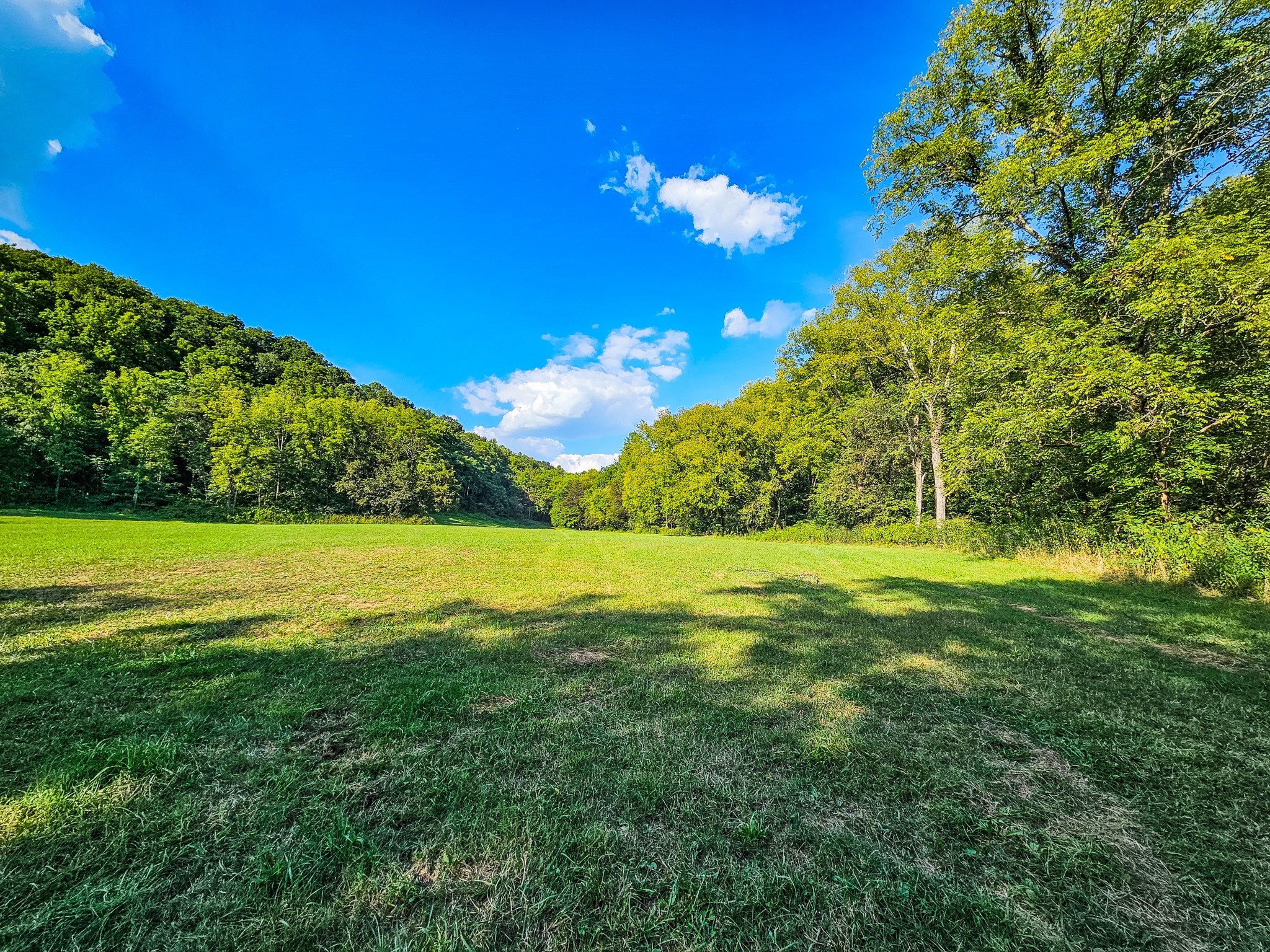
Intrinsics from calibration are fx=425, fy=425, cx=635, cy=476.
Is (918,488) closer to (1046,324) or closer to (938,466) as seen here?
Answer: (938,466)

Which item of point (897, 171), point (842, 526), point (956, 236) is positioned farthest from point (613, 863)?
point (842, 526)

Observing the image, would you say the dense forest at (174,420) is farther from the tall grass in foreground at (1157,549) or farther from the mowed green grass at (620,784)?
the tall grass in foreground at (1157,549)

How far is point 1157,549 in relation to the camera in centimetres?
998

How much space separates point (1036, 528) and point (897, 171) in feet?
44.6

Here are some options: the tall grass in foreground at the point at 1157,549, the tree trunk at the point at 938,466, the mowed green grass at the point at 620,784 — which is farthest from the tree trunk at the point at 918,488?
the mowed green grass at the point at 620,784

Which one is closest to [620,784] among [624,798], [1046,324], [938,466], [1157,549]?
[624,798]

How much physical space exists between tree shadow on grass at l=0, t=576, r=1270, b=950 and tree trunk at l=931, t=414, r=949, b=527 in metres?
18.2

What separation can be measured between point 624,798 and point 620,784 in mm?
118

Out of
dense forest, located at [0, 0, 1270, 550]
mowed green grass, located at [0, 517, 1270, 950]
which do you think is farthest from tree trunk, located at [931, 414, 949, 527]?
mowed green grass, located at [0, 517, 1270, 950]

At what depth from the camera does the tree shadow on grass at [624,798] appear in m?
1.85

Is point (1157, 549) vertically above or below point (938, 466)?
below

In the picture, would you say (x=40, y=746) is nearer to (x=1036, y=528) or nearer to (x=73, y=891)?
(x=73, y=891)

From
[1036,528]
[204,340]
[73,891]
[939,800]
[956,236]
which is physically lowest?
[939,800]

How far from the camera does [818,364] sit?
2917 centimetres
